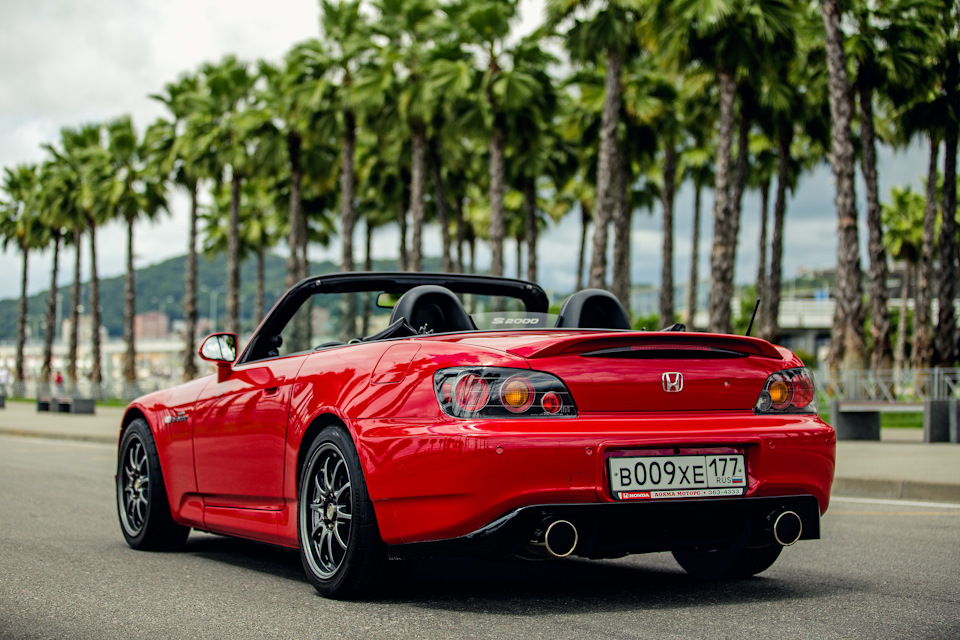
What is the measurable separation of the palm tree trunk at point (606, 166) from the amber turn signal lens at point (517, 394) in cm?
2153

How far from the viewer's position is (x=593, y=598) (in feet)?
15.0

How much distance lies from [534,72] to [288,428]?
2718 cm

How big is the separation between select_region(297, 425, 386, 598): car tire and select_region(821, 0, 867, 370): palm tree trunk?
19353 mm

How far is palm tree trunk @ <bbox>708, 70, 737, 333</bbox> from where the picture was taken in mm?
24172

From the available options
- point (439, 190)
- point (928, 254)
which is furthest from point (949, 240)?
point (439, 190)

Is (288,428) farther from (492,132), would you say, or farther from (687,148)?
(687,148)

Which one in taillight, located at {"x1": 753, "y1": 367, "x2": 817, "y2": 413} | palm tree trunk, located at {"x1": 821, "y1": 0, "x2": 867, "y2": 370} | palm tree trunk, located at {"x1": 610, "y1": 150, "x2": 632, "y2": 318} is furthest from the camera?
palm tree trunk, located at {"x1": 610, "y1": 150, "x2": 632, "y2": 318}

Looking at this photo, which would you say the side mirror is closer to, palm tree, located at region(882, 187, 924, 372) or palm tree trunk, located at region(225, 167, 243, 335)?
palm tree trunk, located at region(225, 167, 243, 335)

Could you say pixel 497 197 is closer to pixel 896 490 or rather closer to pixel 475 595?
pixel 896 490

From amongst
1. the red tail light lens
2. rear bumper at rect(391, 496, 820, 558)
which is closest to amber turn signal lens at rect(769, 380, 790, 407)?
rear bumper at rect(391, 496, 820, 558)

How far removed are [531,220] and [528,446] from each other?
127 feet

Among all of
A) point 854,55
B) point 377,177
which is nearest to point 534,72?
point 854,55

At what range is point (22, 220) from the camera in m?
63.4

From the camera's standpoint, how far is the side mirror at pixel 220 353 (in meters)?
5.72
